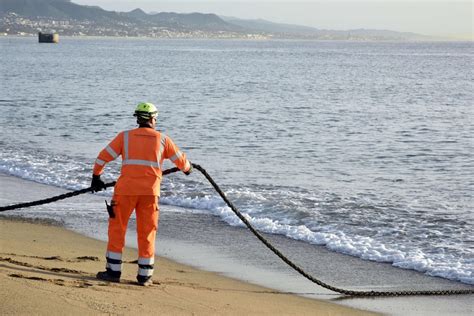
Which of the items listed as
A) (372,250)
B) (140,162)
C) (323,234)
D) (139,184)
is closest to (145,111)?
(140,162)

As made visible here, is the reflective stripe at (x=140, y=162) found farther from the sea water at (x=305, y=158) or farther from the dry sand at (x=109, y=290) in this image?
the sea water at (x=305, y=158)

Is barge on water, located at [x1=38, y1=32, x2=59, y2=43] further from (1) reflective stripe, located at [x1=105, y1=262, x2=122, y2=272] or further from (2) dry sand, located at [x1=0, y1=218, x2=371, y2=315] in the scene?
(1) reflective stripe, located at [x1=105, y1=262, x2=122, y2=272]

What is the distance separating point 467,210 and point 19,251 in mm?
7542

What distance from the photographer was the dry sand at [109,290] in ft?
22.8

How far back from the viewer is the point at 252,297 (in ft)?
27.3

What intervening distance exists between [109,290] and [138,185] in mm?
982

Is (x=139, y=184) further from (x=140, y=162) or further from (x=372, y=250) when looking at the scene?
(x=372, y=250)

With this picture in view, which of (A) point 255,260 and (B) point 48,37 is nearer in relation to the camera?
(A) point 255,260

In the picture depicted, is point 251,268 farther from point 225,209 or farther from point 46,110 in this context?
point 46,110

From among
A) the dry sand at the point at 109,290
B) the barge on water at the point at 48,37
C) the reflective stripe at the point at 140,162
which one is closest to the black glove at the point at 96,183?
the reflective stripe at the point at 140,162

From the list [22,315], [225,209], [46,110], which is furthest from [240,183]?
[46,110]

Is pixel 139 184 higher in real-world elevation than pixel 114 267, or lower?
higher

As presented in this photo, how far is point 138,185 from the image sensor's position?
7.94 metres

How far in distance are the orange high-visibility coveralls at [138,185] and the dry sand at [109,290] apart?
0.41 meters
